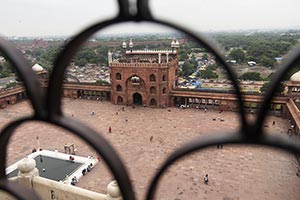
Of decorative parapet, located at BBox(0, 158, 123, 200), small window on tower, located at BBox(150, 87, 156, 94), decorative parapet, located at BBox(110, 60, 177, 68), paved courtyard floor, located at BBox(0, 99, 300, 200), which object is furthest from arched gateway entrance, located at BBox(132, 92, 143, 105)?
decorative parapet, located at BBox(0, 158, 123, 200)

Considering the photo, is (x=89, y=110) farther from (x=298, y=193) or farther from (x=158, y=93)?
(x=298, y=193)

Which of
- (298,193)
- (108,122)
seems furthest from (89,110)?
(298,193)

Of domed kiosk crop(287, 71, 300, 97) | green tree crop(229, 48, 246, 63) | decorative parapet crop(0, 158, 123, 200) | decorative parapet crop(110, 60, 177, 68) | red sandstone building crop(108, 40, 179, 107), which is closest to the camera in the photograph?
decorative parapet crop(0, 158, 123, 200)

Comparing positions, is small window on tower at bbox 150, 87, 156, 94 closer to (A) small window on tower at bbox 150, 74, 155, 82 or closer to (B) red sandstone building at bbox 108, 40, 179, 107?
(B) red sandstone building at bbox 108, 40, 179, 107

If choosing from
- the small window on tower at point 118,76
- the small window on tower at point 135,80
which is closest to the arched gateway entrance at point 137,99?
the small window on tower at point 135,80

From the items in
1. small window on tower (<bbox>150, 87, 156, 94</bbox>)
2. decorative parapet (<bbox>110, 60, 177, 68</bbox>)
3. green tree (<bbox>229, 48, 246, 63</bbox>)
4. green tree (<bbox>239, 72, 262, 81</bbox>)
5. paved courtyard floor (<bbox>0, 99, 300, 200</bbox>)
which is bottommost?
paved courtyard floor (<bbox>0, 99, 300, 200</bbox>)

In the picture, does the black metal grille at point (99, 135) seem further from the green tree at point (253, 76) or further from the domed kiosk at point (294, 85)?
the green tree at point (253, 76)

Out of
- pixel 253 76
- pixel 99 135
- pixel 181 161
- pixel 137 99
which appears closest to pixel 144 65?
pixel 137 99
